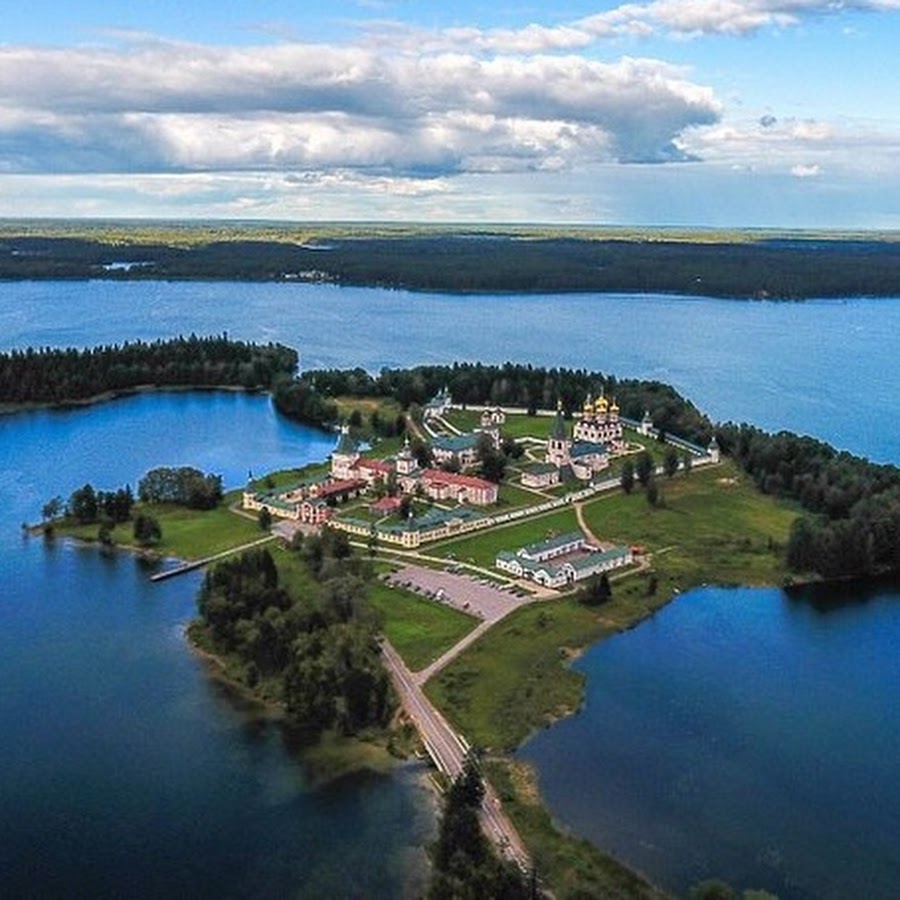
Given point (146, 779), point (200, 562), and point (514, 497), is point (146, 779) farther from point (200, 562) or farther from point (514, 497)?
point (514, 497)

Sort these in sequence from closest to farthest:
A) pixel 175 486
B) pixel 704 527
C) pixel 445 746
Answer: pixel 445 746, pixel 704 527, pixel 175 486

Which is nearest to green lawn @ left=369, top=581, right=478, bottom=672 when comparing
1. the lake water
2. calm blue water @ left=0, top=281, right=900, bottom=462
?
the lake water

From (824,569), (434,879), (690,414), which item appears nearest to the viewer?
(434,879)

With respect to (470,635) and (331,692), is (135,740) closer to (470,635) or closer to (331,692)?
(331,692)

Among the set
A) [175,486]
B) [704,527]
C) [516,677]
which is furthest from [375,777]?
[175,486]

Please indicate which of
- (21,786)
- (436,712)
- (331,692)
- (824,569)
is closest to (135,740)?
(21,786)

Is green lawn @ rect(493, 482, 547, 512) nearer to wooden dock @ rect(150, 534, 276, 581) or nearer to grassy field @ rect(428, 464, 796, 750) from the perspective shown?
grassy field @ rect(428, 464, 796, 750)

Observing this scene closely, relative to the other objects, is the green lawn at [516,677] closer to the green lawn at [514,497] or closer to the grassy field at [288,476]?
the green lawn at [514,497]
